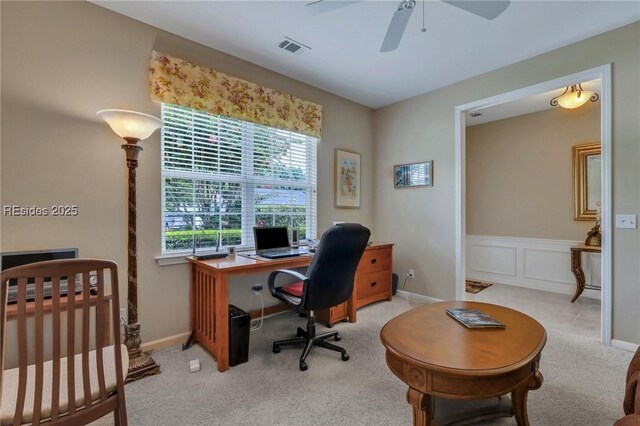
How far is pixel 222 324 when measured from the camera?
81.3 inches

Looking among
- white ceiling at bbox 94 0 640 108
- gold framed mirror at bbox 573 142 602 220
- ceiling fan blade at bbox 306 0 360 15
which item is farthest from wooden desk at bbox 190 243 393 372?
gold framed mirror at bbox 573 142 602 220

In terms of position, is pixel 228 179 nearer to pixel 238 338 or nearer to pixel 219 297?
pixel 219 297

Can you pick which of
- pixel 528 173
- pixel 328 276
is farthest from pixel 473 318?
pixel 528 173

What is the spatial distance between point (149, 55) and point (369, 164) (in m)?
2.92

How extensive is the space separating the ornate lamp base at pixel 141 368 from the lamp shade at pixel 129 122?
5.22 ft

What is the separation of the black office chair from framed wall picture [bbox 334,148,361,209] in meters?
1.65

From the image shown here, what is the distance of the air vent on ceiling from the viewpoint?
2.53 metres

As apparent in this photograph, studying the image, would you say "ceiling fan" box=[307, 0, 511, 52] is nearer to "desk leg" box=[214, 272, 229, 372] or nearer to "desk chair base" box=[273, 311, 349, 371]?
"desk leg" box=[214, 272, 229, 372]

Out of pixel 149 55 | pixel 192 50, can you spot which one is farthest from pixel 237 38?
pixel 149 55

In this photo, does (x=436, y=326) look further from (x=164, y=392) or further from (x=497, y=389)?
(x=164, y=392)

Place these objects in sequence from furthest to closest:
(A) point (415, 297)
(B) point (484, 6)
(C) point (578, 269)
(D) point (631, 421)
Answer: (A) point (415, 297) < (C) point (578, 269) < (B) point (484, 6) < (D) point (631, 421)

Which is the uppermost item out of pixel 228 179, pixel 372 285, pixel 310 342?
pixel 228 179

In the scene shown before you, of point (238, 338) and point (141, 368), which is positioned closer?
point (141, 368)

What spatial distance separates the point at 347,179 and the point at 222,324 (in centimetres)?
246
